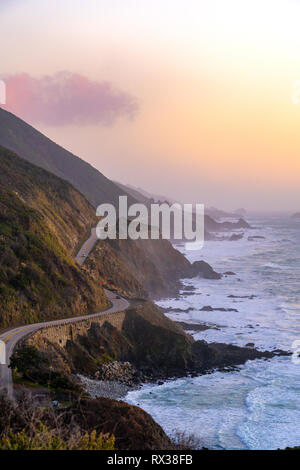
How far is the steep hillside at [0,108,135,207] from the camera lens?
156625 millimetres

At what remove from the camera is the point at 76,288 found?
45562mm

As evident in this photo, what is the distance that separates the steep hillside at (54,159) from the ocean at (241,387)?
288 ft

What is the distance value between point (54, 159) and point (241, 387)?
151 metres

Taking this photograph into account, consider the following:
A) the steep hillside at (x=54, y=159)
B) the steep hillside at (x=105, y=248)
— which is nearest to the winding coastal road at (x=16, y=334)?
the steep hillside at (x=105, y=248)

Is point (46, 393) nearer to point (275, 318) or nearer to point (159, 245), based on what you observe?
point (275, 318)

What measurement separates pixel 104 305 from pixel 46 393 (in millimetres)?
23929

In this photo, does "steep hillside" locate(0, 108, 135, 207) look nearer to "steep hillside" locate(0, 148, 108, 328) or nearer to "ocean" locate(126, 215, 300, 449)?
"ocean" locate(126, 215, 300, 449)

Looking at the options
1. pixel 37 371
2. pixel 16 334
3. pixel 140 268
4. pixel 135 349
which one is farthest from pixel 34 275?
pixel 140 268

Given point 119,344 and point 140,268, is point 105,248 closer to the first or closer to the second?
point 140,268

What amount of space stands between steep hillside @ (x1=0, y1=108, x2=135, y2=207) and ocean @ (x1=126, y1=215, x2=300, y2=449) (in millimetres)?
87688

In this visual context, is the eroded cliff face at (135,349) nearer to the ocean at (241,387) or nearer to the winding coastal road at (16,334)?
the winding coastal road at (16,334)

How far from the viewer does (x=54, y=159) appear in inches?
6855
